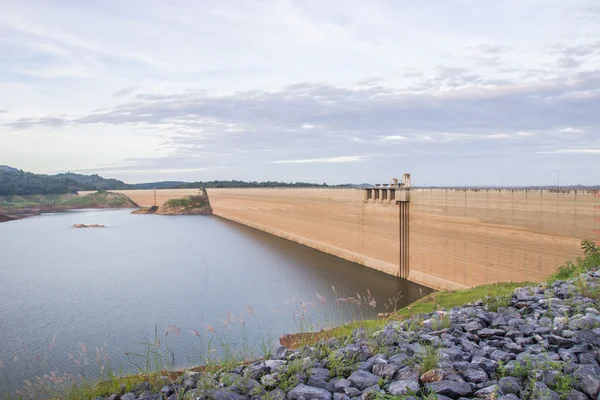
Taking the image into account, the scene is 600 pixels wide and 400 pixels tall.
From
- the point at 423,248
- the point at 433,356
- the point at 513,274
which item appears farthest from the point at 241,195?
the point at 433,356

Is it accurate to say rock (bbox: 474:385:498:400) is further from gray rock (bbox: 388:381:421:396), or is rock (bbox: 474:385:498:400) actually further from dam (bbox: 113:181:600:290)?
dam (bbox: 113:181:600:290)

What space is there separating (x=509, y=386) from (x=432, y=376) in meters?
0.68

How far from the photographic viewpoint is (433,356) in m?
4.88

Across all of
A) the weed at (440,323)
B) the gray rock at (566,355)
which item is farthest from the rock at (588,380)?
the weed at (440,323)

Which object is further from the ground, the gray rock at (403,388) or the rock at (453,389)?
the rock at (453,389)

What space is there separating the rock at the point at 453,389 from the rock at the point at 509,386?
0.89 ft

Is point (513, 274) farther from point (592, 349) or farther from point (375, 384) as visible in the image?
point (375, 384)

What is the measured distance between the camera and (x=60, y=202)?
113m

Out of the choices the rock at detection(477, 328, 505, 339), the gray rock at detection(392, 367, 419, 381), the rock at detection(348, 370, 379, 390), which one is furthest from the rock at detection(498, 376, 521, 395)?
the rock at detection(477, 328, 505, 339)

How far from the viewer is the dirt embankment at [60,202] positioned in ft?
318

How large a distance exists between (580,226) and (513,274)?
3.19 m

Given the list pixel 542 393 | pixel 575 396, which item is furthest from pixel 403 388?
pixel 575 396

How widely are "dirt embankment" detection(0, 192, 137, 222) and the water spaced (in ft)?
211

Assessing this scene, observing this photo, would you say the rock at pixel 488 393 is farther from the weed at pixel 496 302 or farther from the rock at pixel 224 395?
the weed at pixel 496 302
